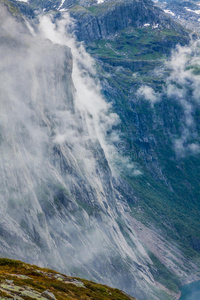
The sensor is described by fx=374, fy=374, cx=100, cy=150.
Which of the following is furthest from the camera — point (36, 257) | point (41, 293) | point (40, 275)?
point (36, 257)

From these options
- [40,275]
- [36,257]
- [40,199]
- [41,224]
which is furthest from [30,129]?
[40,275]

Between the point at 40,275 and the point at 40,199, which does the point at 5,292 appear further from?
the point at 40,199

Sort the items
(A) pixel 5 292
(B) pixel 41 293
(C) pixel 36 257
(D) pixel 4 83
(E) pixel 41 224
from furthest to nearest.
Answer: (D) pixel 4 83 → (E) pixel 41 224 → (C) pixel 36 257 → (B) pixel 41 293 → (A) pixel 5 292

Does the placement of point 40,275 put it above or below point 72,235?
below

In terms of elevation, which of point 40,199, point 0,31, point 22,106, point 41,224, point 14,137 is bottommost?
point 41,224

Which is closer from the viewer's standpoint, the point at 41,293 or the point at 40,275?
the point at 41,293

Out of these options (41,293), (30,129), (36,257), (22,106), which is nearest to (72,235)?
(36,257)
